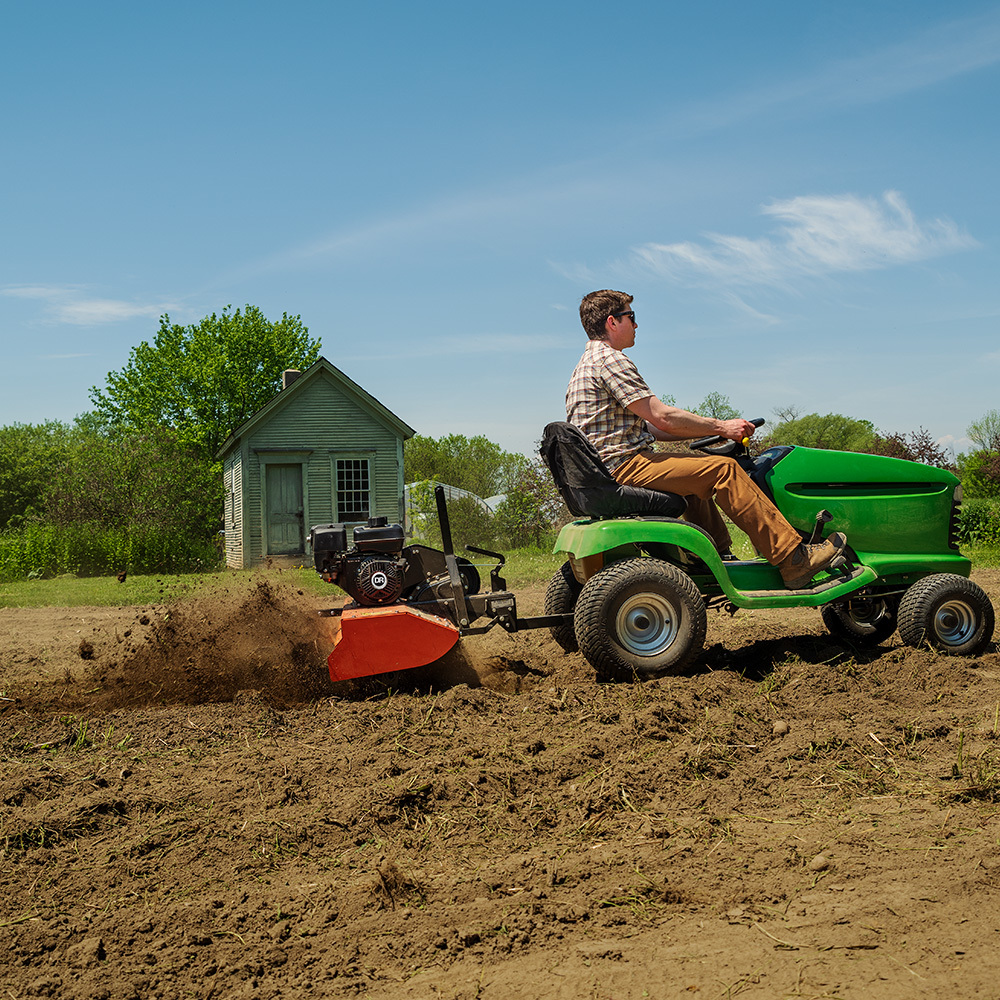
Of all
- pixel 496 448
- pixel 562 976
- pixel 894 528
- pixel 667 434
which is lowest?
pixel 562 976

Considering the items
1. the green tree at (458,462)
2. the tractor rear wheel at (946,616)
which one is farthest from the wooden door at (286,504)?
the green tree at (458,462)

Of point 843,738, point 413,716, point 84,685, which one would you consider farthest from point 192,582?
point 843,738

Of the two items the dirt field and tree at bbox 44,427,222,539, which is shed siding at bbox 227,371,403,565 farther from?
the dirt field

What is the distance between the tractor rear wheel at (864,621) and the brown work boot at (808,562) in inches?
27.9

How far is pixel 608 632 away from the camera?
15.5ft

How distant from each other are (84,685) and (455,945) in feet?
12.3

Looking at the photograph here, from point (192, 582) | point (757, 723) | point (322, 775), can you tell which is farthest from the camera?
point (192, 582)

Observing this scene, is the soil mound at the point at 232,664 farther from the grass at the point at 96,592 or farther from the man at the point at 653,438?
the grass at the point at 96,592

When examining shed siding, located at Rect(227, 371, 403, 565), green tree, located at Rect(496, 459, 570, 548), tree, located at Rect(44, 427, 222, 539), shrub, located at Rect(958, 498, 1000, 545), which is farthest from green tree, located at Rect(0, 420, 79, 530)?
shrub, located at Rect(958, 498, 1000, 545)

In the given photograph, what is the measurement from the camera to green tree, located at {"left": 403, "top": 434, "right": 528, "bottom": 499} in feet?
165

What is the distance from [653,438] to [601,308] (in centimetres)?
83

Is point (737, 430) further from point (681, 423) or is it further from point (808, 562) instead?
point (808, 562)

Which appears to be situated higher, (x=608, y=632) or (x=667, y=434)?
(x=667, y=434)

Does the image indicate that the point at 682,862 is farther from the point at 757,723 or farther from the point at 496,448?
the point at 496,448
